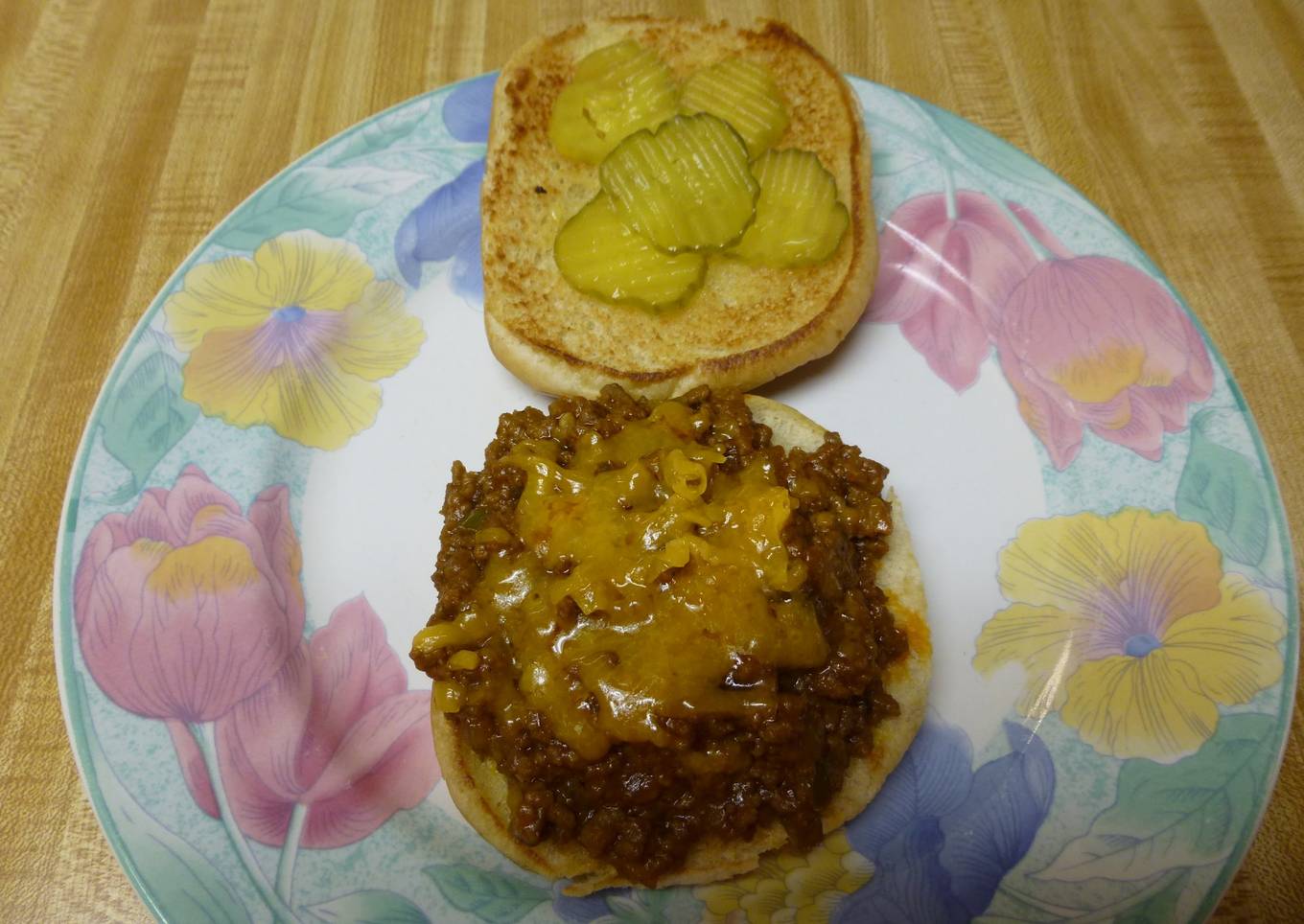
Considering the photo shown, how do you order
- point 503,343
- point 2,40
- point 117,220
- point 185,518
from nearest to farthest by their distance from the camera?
point 185,518 < point 503,343 < point 117,220 < point 2,40

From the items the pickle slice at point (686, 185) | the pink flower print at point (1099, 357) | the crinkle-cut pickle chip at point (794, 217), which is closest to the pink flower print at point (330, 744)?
the pickle slice at point (686, 185)

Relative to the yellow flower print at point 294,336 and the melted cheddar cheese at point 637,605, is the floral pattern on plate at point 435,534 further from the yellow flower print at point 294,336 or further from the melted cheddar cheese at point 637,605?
the melted cheddar cheese at point 637,605

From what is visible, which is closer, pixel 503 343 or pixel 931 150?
pixel 503 343

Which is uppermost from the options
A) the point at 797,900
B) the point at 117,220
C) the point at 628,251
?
the point at 628,251

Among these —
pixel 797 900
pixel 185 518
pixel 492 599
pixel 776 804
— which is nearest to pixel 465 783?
pixel 492 599

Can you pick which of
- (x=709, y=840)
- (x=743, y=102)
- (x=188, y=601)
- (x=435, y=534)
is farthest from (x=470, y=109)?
(x=709, y=840)

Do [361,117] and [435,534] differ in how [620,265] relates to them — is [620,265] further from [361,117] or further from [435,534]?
[361,117]

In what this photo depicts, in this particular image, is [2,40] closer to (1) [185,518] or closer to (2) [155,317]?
(2) [155,317]
